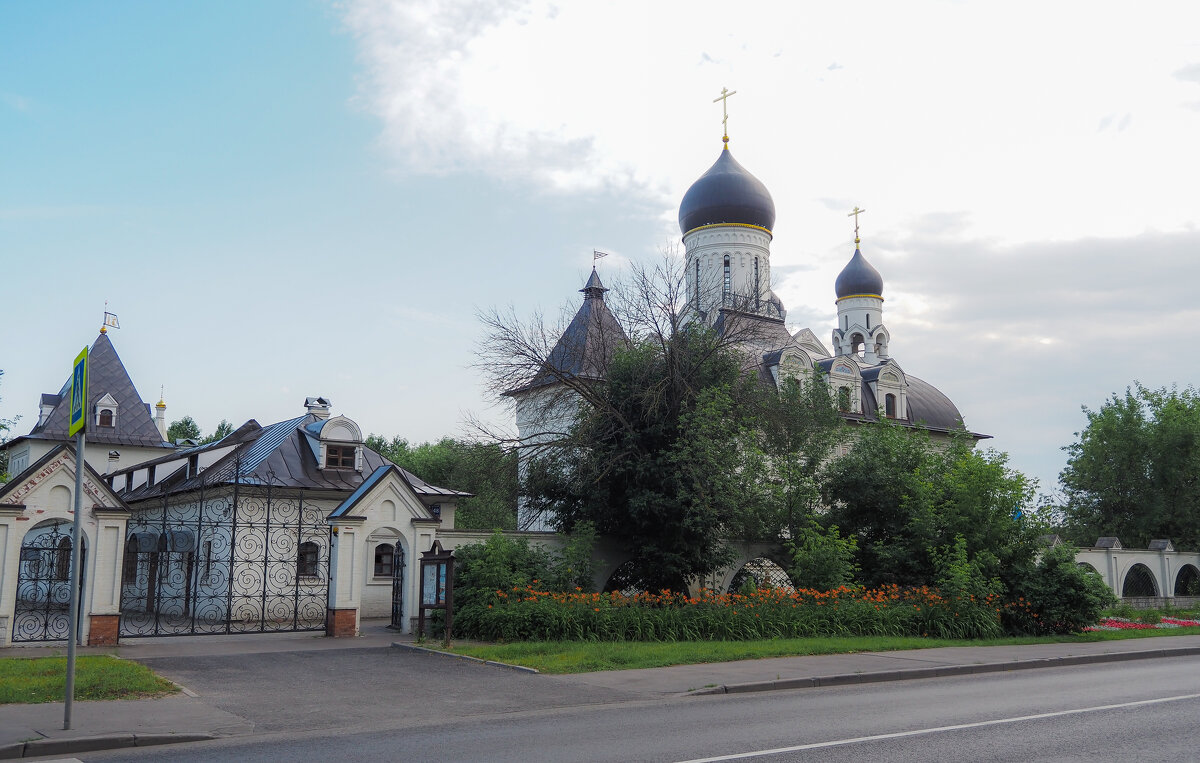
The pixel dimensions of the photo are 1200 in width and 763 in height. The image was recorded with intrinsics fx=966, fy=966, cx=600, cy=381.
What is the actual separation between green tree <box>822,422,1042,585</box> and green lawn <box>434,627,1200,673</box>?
10.6 ft

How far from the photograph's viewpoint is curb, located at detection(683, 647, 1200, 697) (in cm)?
1197

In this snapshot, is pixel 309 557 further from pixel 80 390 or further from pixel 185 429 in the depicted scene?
pixel 185 429

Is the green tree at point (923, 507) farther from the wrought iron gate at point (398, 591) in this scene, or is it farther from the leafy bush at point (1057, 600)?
the wrought iron gate at point (398, 591)

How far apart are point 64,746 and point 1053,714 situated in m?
9.30

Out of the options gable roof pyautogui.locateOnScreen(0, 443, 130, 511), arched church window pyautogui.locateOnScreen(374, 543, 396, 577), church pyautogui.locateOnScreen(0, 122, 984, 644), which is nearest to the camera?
gable roof pyautogui.locateOnScreen(0, 443, 130, 511)

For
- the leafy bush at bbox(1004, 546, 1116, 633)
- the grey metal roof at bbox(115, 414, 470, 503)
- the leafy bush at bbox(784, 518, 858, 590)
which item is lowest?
the leafy bush at bbox(1004, 546, 1116, 633)

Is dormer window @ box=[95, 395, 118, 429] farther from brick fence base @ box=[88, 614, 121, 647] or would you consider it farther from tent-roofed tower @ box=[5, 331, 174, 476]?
brick fence base @ box=[88, 614, 121, 647]

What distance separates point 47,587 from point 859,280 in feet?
144

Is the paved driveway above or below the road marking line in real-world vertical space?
below

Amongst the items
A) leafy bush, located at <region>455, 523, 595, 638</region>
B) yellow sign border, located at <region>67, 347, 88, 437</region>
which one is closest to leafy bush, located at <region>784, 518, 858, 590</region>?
leafy bush, located at <region>455, 523, 595, 638</region>

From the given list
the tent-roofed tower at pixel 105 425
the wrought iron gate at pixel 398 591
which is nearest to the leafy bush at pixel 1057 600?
the wrought iron gate at pixel 398 591

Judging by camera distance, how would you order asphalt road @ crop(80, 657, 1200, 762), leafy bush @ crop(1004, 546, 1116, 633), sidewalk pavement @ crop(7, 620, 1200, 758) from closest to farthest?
asphalt road @ crop(80, 657, 1200, 762), sidewalk pavement @ crop(7, 620, 1200, 758), leafy bush @ crop(1004, 546, 1116, 633)

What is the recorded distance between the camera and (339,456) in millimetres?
27250

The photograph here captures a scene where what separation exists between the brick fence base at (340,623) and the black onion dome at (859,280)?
42.1 m
